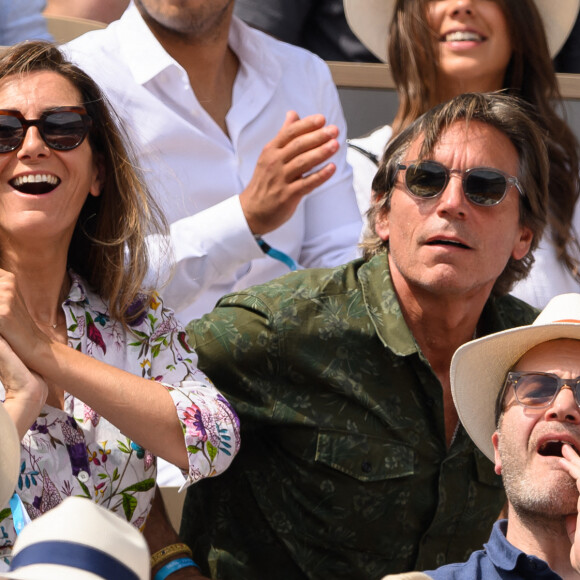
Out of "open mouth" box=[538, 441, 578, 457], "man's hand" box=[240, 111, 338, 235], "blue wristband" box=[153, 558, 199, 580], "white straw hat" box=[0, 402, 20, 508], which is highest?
"white straw hat" box=[0, 402, 20, 508]

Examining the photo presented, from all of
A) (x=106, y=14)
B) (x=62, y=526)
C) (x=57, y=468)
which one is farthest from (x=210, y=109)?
(x=62, y=526)

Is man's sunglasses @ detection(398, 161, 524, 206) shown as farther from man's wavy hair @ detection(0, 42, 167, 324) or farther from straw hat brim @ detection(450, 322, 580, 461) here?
man's wavy hair @ detection(0, 42, 167, 324)

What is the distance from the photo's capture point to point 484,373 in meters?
2.83

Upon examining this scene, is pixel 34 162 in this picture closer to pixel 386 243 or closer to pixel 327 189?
pixel 386 243

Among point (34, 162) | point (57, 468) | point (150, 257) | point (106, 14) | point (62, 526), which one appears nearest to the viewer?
point (62, 526)

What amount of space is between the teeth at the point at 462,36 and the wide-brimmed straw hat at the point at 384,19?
0.32 meters

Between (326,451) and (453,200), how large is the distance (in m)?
0.67

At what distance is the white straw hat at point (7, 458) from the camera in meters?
1.85

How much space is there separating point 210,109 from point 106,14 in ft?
2.32

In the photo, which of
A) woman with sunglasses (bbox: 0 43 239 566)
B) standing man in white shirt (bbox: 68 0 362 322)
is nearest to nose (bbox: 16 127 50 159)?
woman with sunglasses (bbox: 0 43 239 566)

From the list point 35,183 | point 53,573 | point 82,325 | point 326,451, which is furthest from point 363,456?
point 53,573

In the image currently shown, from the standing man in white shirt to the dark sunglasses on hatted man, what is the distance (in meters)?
0.63

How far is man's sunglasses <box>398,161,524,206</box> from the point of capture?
315 centimetres

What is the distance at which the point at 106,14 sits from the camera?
14.3 feet
